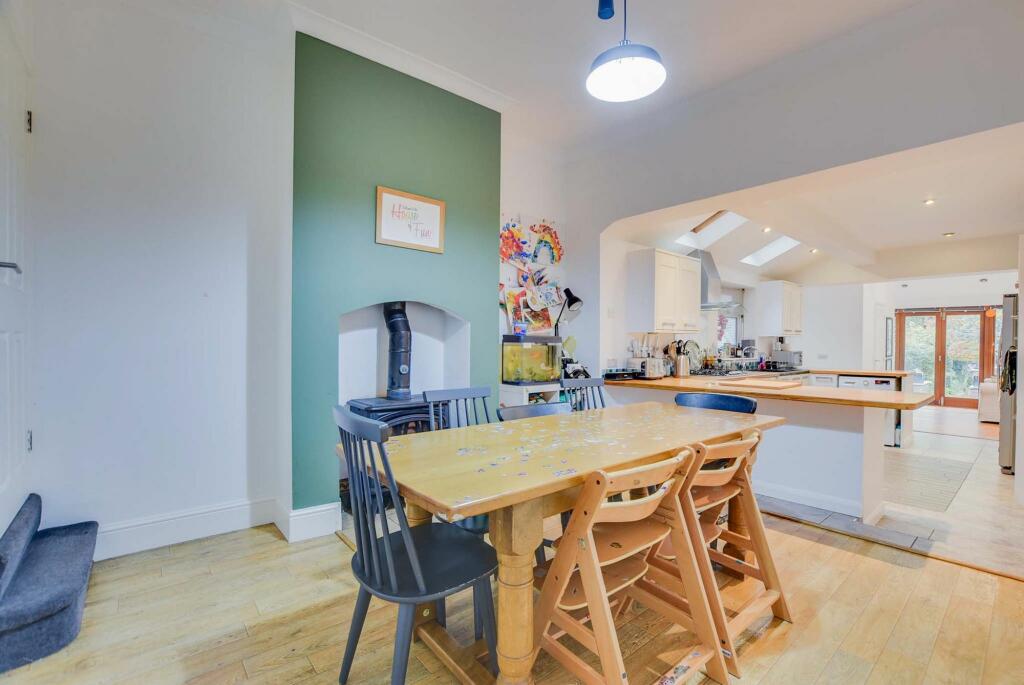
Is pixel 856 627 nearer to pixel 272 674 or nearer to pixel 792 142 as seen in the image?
pixel 272 674

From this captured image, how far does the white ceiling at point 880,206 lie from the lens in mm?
2742

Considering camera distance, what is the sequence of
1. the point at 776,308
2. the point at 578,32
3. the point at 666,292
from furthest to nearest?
1. the point at 776,308
2. the point at 666,292
3. the point at 578,32

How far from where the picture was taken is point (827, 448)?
3166 mm

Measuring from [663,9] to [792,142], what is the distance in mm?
1207

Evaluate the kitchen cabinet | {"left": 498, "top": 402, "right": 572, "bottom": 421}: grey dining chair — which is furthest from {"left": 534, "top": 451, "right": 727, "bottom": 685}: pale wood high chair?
the kitchen cabinet

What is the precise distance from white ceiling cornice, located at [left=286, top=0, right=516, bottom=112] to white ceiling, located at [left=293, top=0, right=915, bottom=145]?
0.04 metres

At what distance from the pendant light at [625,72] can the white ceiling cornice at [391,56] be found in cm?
151

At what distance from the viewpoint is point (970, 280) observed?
28.2 ft

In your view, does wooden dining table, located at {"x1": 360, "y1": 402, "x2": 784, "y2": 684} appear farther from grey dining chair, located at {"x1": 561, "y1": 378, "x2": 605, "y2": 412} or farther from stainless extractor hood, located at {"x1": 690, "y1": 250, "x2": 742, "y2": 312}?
stainless extractor hood, located at {"x1": 690, "y1": 250, "x2": 742, "y2": 312}

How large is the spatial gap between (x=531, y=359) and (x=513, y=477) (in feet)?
8.45

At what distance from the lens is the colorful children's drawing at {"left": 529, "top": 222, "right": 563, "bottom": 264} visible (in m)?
4.21

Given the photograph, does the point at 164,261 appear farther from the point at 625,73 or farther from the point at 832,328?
the point at 832,328

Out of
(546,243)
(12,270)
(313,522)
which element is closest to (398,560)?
(313,522)

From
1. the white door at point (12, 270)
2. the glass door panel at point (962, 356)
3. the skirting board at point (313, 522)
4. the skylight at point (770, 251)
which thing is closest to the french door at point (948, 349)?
the glass door panel at point (962, 356)
